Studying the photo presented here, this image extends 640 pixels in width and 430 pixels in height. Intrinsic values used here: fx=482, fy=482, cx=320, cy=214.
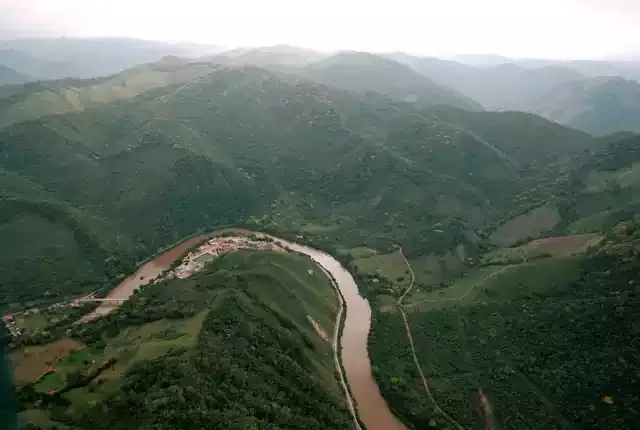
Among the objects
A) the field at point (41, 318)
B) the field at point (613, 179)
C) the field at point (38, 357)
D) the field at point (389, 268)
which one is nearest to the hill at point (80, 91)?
the field at point (41, 318)


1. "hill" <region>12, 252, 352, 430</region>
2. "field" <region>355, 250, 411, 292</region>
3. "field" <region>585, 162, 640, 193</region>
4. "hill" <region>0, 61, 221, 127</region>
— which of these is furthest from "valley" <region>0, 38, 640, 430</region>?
"hill" <region>0, 61, 221, 127</region>

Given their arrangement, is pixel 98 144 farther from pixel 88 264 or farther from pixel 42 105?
pixel 88 264

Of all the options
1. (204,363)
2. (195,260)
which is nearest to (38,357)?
(204,363)

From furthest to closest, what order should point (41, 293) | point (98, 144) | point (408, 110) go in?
point (408, 110) → point (98, 144) → point (41, 293)

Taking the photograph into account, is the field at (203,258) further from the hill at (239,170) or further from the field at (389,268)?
the field at (389,268)

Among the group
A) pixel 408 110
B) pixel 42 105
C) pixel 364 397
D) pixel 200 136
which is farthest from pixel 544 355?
pixel 42 105

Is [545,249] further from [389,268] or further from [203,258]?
[203,258]

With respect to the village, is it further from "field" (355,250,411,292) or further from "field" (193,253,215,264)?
"field" (355,250,411,292)
